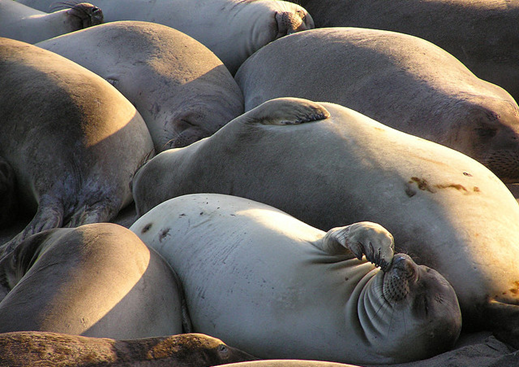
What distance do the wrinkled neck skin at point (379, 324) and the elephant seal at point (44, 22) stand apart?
153 inches

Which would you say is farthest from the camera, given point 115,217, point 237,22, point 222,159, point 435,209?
point 237,22

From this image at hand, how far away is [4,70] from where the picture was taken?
3969mm

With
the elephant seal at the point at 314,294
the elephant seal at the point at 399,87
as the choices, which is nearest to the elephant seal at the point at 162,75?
the elephant seal at the point at 399,87

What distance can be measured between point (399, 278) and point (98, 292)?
2.97 ft

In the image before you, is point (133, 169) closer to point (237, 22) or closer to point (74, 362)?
point (237, 22)

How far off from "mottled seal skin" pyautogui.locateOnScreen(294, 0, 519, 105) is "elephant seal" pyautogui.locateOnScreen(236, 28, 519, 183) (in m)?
0.54

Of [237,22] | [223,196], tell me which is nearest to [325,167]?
[223,196]

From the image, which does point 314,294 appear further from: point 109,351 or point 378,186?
point 109,351

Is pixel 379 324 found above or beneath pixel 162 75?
above

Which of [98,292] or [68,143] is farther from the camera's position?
[68,143]

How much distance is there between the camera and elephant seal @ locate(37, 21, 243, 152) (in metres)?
4.22

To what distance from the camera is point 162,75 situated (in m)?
4.38

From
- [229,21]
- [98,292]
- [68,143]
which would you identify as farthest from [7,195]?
[229,21]

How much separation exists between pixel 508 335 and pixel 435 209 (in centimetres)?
51
